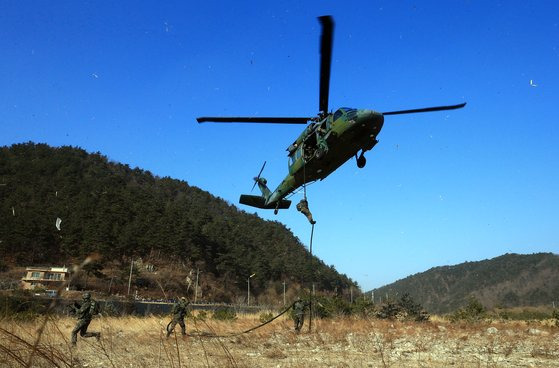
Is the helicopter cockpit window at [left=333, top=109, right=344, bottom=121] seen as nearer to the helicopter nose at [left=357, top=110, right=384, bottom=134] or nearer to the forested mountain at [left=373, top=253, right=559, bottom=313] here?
the helicopter nose at [left=357, top=110, right=384, bottom=134]

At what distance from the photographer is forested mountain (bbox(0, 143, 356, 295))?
65.3 meters

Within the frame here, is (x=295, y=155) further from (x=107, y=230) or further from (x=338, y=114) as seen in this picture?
(x=107, y=230)

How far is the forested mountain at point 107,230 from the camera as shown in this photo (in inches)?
2571

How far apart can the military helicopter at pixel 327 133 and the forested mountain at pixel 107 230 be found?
3648 centimetres

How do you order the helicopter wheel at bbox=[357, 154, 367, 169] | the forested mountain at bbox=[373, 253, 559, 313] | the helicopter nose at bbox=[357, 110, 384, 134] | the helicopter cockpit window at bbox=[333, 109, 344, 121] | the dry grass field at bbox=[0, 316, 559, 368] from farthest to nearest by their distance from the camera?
the forested mountain at bbox=[373, 253, 559, 313], the helicopter wheel at bbox=[357, 154, 367, 169], the helicopter cockpit window at bbox=[333, 109, 344, 121], the helicopter nose at bbox=[357, 110, 384, 134], the dry grass field at bbox=[0, 316, 559, 368]

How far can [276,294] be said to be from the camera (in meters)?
88.8

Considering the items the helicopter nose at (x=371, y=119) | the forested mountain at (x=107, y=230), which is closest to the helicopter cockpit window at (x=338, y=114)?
the helicopter nose at (x=371, y=119)

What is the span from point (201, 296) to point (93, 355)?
63229mm

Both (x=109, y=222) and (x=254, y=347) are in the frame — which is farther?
(x=109, y=222)

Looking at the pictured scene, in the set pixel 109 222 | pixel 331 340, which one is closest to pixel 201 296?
pixel 109 222

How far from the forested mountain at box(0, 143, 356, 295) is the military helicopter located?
36.5 m

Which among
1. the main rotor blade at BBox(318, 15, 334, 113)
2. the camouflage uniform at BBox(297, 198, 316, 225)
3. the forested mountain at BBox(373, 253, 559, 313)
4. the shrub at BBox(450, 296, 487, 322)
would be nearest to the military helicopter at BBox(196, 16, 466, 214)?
the main rotor blade at BBox(318, 15, 334, 113)

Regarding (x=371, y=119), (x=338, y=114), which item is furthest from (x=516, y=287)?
(x=338, y=114)

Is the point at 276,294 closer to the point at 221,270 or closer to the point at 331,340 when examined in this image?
the point at 221,270
